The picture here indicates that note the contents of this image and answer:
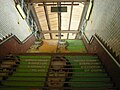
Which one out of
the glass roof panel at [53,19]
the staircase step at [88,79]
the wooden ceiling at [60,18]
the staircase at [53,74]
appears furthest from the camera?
the glass roof panel at [53,19]

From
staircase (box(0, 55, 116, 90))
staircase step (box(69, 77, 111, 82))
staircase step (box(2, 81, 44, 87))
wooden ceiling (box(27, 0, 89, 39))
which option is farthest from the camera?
wooden ceiling (box(27, 0, 89, 39))

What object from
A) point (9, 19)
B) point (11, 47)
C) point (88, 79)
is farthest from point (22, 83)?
point (9, 19)

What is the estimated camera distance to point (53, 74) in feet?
15.8

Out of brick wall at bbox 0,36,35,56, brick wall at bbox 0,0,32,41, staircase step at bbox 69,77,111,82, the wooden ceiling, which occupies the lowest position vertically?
staircase step at bbox 69,77,111,82

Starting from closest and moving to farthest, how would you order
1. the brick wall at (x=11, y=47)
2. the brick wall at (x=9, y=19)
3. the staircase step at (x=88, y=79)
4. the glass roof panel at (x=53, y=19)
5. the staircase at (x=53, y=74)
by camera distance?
1. the staircase at (x=53, y=74)
2. the staircase step at (x=88, y=79)
3. the brick wall at (x=11, y=47)
4. the brick wall at (x=9, y=19)
5. the glass roof panel at (x=53, y=19)

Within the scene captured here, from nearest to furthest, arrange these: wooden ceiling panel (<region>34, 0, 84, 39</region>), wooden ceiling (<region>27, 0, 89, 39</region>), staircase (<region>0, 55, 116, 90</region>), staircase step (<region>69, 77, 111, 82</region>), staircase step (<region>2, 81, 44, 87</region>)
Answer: staircase (<region>0, 55, 116, 90</region>)
staircase step (<region>2, 81, 44, 87</region>)
staircase step (<region>69, 77, 111, 82</region>)
wooden ceiling (<region>27, 0, 89, 39</region>)
wooden ceiling panel (<region>34, 0, 84, 39</region>)

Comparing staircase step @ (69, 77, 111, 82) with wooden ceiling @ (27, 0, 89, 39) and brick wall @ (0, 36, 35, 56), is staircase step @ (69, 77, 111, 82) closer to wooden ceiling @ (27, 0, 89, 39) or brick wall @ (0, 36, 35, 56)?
brick wall @ (0, 36, 35, 56)

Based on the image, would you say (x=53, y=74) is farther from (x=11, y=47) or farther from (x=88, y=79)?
(x=11, y=47)

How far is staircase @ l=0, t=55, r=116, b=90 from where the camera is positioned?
4.30 meters

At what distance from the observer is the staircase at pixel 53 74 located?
169 inches

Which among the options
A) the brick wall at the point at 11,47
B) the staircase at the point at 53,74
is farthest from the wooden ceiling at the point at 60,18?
the staircase at the point at 53,74

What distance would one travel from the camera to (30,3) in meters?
10.3

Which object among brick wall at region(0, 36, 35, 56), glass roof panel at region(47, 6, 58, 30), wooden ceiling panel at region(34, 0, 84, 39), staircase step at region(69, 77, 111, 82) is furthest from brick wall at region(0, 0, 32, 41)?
glass roof panel at region(47, 6, 58, 30)

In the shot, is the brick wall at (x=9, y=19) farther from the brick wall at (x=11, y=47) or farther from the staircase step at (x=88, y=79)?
the staircase step at (x=88, y=79)
